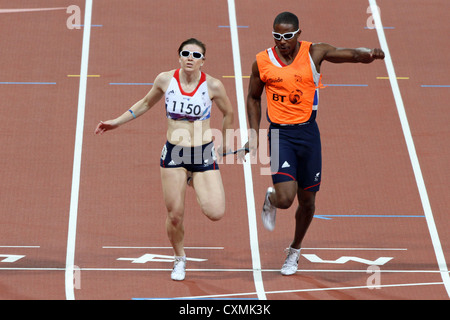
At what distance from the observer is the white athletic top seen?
8.96 metres

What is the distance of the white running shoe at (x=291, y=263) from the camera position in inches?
375

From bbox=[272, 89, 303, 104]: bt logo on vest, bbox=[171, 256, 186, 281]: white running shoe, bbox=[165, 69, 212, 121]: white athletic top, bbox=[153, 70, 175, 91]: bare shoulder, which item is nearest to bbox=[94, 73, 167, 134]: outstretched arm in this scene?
bbox=[153, 70, 175, 91]: bare shoulder

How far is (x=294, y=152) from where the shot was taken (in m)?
9.16

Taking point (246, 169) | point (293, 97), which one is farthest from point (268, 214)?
point (246, 169)

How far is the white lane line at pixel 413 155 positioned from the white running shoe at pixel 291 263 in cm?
149

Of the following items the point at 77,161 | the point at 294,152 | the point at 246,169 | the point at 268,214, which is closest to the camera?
the point at 294,152

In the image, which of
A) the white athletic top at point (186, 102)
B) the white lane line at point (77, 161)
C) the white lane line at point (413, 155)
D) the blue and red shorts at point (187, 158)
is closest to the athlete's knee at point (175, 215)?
the blue and red shorts at point (187, 158)

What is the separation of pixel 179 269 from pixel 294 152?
1615 mm

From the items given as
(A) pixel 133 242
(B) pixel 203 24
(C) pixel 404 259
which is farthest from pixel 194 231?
(B) pixel 203 24

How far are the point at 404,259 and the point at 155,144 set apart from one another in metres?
3.87

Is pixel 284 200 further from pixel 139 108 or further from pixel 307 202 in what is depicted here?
pixel 139 108

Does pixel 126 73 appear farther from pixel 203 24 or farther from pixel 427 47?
pixel 427 47

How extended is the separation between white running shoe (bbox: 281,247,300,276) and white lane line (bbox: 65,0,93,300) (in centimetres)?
212

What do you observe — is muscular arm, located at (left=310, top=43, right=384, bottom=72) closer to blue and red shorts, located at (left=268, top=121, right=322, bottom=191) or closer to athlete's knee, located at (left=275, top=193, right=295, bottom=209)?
blue and red shorts, located at (left=268, top=121, right=322, bottom=191)
